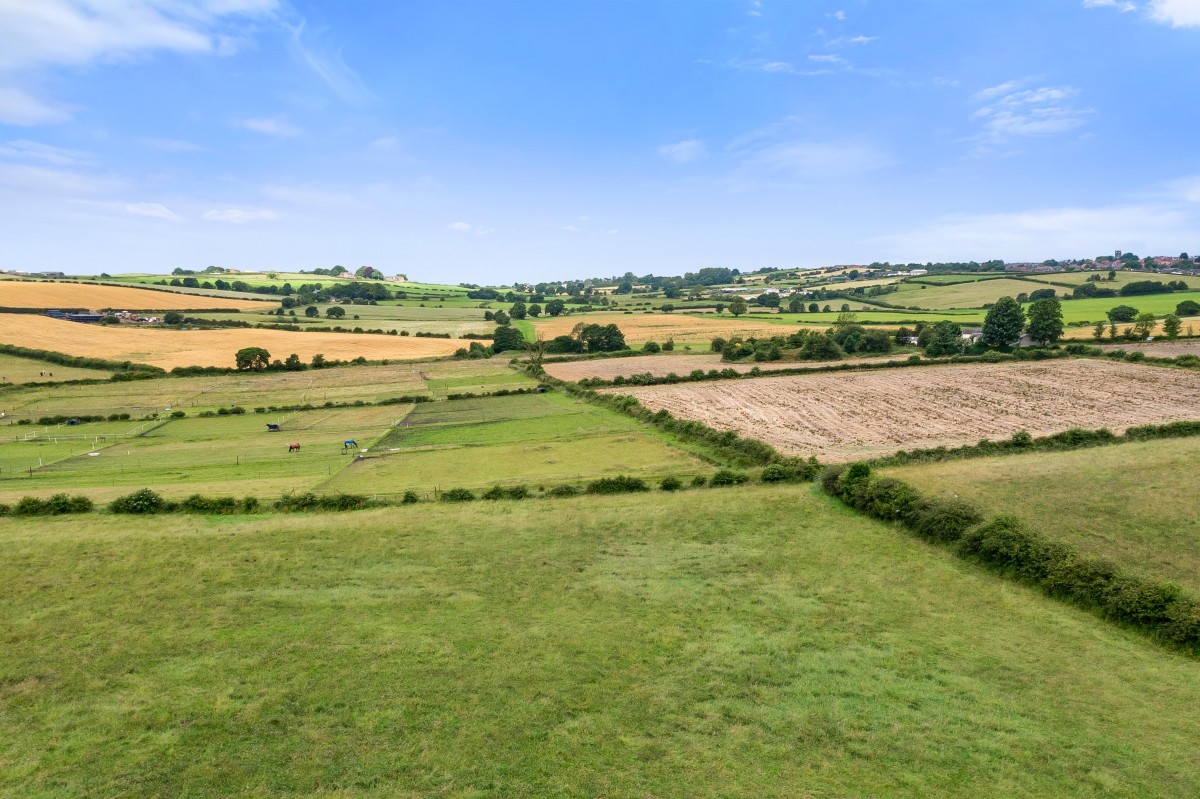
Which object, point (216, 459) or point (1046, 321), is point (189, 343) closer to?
point (216, 459)

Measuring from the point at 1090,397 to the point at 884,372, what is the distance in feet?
64.3

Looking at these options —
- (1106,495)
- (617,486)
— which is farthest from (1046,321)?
(617,486)

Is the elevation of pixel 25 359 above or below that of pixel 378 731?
Result: above

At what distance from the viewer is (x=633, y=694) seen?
1639cm

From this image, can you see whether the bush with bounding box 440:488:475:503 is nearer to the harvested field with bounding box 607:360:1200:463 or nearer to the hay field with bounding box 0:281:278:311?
the harvested field with bounding box 607:360:1200:463

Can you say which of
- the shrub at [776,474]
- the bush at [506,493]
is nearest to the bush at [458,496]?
the bush at [506,493]

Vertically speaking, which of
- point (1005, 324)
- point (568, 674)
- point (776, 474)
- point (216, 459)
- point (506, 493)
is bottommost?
point (568, 674)

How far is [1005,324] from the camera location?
254ft

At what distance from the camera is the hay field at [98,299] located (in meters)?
108

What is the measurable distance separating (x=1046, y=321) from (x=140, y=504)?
8930 centimetres

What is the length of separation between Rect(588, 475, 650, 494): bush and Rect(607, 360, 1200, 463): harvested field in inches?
427

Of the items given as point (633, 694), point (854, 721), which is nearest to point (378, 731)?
point (633, 694)

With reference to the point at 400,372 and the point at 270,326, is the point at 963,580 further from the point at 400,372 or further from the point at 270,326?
the point at 270,326

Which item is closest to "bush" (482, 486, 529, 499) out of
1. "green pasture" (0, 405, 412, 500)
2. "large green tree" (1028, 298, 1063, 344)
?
"green pasture" (0, 405, 412, 500)
